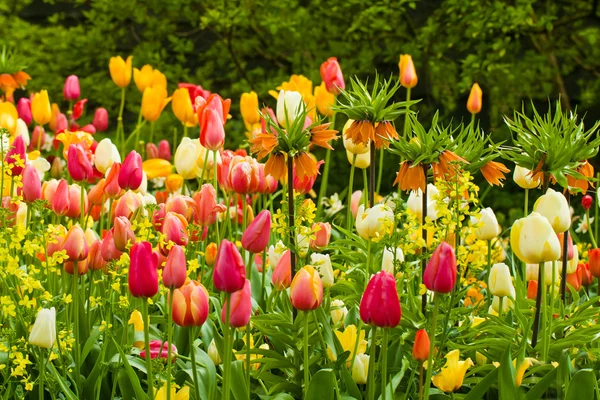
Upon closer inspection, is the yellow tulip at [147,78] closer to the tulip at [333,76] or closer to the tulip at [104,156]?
the tulip at [333,76]

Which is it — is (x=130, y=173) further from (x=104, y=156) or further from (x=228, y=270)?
(x=228, y=270)

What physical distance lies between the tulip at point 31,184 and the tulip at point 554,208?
109 centimetres

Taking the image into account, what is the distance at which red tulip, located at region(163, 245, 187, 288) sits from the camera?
1461mm

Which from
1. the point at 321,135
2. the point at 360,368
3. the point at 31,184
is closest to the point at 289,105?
the point at 321,135

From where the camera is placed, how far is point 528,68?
6.00m

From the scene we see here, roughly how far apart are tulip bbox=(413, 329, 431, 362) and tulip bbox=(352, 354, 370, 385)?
22 centimetres

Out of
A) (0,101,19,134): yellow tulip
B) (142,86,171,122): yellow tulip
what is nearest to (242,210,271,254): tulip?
(0,101,19,134): yellow tulip

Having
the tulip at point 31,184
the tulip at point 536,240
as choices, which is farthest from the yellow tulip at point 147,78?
the tulip at point 536,240

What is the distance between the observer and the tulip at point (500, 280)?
1.92 m

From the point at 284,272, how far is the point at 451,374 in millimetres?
373

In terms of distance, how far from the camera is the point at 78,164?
84.1 inches

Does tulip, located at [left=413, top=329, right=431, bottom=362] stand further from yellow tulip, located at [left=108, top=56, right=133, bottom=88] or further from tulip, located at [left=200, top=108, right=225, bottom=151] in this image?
yellow tulip, located at [left=108, top=56, right=133, bottom=88]

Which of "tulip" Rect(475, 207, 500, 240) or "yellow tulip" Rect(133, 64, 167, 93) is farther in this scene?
"yellow tulip" Rect(133, 64, 167, 93)

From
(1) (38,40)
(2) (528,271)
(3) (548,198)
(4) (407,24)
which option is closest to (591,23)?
(4) (407,24)
